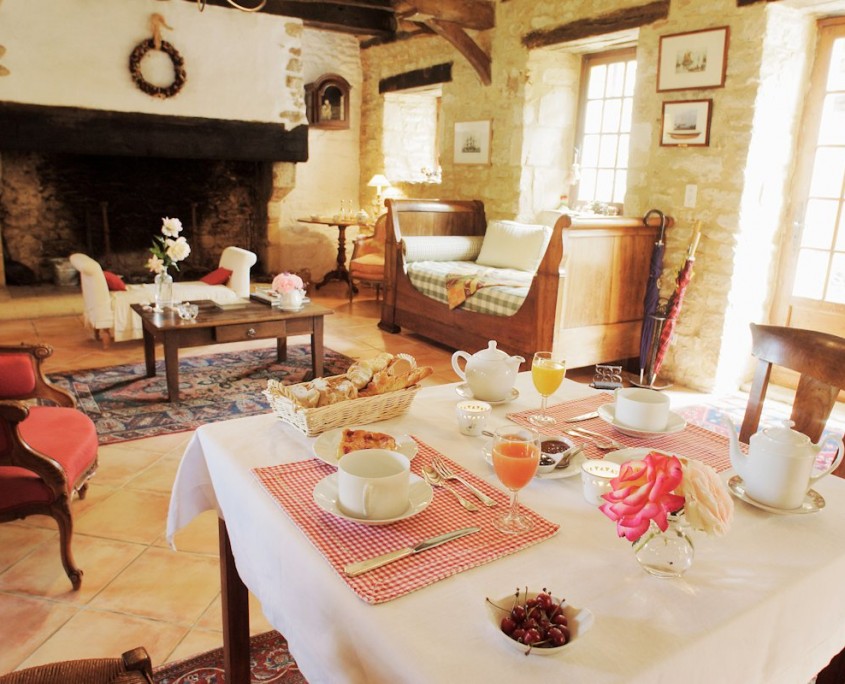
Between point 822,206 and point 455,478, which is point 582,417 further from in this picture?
point 822,206

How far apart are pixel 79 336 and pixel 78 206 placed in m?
2.34

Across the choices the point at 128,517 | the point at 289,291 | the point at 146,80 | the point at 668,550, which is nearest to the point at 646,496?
the point at 668,550

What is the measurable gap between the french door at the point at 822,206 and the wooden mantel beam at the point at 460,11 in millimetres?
2649

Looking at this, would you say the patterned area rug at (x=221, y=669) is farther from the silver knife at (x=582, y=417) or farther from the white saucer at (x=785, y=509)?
the white saucer at (x=785, y=509)

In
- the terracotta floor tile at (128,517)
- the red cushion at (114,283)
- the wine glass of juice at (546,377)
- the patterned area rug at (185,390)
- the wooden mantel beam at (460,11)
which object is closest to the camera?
the wine glass of juice at (546,377)

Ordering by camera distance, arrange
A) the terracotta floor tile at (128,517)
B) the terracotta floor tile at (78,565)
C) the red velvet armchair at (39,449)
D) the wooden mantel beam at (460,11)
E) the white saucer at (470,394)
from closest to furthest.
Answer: the white saucer at (470,394)
the red velvet armchair at (39,449)
the terracotta floor tile at (78,565)
the terracotta floor tile at (128,517)
the wooden mantel beam at (460,11)

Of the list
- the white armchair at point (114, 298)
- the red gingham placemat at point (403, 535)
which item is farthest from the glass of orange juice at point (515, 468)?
the white armchair at point (114, 298)

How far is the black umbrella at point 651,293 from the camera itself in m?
4.34

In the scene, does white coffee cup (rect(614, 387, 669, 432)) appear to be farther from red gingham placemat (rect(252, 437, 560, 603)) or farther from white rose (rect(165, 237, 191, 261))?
white rose (rect(165, 237, 191, 261))

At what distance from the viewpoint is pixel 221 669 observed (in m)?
1.74

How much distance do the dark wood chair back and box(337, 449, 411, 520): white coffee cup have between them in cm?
102

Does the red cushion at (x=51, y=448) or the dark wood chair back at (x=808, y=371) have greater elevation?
the dark wood chair back at (x=808, y=371)

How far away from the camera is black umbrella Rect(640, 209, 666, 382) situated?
434 cm

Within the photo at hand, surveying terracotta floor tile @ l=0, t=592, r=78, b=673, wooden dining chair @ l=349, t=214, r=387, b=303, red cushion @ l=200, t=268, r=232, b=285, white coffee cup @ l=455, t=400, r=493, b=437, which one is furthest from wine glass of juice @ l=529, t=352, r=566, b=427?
wooden dining chair @ l=349, t=214, r=387, b=303
